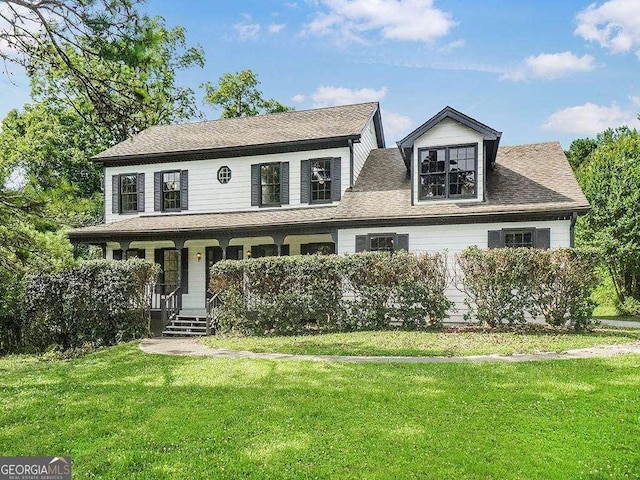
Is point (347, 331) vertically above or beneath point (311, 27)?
beneath

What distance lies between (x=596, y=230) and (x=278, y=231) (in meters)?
13.9

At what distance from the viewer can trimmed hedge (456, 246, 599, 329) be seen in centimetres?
1149

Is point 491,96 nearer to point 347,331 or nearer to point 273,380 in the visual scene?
point 347,331

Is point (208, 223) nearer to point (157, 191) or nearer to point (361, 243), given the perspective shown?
point (157, 191)

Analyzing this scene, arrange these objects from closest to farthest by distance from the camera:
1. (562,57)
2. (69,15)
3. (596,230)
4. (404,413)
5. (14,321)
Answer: (404,413)
(69,15)
(14,321)
(596,230)
(562,57)

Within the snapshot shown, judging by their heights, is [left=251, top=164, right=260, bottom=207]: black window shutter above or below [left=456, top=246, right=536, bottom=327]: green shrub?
above

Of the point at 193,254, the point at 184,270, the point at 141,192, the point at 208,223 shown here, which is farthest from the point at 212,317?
the point at 141,192

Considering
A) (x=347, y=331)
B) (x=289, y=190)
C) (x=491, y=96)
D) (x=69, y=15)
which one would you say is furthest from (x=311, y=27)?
(x=69, y=15)

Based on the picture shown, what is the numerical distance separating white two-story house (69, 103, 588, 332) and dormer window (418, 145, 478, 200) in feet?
0.11

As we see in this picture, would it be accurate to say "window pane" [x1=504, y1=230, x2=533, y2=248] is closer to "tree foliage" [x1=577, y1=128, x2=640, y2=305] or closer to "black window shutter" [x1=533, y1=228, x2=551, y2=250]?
"black window shutter" [x1=533, y1=228, x2=551, y2=250]

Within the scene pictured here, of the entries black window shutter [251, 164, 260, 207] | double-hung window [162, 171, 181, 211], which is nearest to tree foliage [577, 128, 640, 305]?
black window shutter [251, 164, 260, 207]

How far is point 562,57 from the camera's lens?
26.4 metres

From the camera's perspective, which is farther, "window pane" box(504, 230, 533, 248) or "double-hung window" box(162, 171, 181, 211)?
"double-hung window" box(162, 171, 181, 211)

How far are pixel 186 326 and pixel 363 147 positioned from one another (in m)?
9.32
